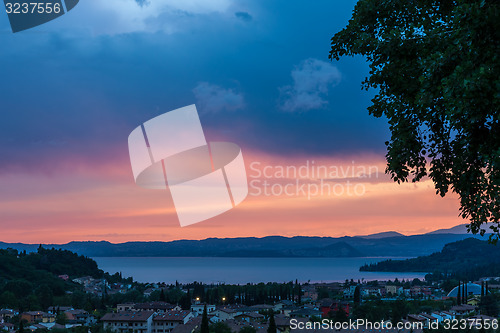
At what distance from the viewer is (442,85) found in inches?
219

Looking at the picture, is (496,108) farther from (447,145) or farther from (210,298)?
(210,298)

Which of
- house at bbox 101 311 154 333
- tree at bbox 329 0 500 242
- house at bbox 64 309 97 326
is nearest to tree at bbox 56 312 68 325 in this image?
house at bbox 64 309 97 326

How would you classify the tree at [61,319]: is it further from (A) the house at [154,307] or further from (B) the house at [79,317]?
(A) the house at [154,307]

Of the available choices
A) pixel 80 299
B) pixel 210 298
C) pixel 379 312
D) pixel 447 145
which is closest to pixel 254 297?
pixel 210 298

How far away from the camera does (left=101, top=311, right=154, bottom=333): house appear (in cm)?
6219

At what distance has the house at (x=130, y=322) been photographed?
204ft

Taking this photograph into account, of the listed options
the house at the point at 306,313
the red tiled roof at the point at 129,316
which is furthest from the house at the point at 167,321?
the house at the point at 306,313

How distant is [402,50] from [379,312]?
175 feet

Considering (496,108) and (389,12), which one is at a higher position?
(389,12)

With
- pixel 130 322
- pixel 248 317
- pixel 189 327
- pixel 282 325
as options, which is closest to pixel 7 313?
pixel 130 322

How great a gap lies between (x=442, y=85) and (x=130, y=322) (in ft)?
205

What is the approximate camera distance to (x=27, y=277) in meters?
120

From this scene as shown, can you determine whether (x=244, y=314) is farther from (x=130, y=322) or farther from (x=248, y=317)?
(x=130, y=322)

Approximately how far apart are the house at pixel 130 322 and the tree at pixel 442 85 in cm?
6001
